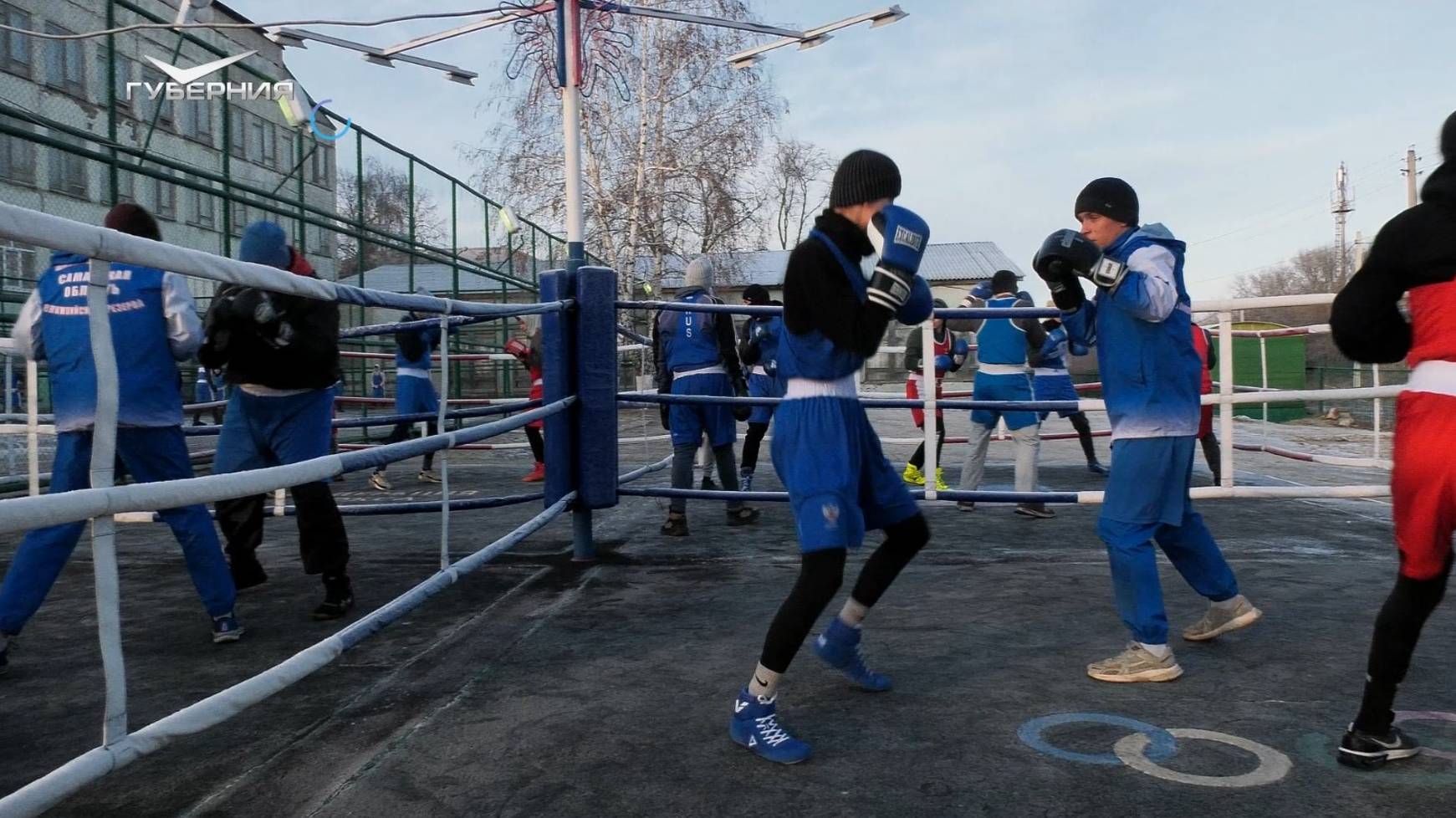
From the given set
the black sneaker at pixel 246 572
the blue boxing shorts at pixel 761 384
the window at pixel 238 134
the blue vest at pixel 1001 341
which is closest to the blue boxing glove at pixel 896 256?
the black sneaker at pixel 246 572

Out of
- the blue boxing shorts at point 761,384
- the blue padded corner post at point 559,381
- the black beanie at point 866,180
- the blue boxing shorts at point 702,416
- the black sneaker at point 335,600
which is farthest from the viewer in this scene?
the blue boxing shorts at point 761,384

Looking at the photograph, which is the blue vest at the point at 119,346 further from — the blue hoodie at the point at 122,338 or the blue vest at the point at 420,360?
the blue vest at the point at 420,360

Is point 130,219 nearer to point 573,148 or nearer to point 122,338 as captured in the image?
point 122,338

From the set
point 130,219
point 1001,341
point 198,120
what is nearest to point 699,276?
point 1001,341

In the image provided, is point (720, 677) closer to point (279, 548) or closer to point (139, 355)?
point (139, 355)

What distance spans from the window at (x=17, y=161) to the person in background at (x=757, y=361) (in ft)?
19.7

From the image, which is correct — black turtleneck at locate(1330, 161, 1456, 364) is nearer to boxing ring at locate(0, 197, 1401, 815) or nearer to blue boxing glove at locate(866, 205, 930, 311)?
blue boxing glove at locate(866, 205, 930, 311)

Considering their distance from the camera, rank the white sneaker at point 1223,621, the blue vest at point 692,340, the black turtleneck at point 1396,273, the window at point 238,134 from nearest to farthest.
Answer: the black turtleneck at point 1396,273 → the white sneaker at point 1223,621 → the blue vest at point 692,340 → the window at point 238,134

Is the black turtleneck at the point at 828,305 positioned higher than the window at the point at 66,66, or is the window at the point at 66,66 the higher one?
the window at the point at 66,66

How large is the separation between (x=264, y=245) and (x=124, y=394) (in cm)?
83

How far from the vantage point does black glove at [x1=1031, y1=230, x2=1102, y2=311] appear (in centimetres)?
310

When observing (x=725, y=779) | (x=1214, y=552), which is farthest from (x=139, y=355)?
(x=1214, y=552)

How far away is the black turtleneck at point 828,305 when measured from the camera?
102 inches

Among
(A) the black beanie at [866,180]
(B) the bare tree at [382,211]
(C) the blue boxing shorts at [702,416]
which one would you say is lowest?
(C) the blue boxing shorts at [702,416]
